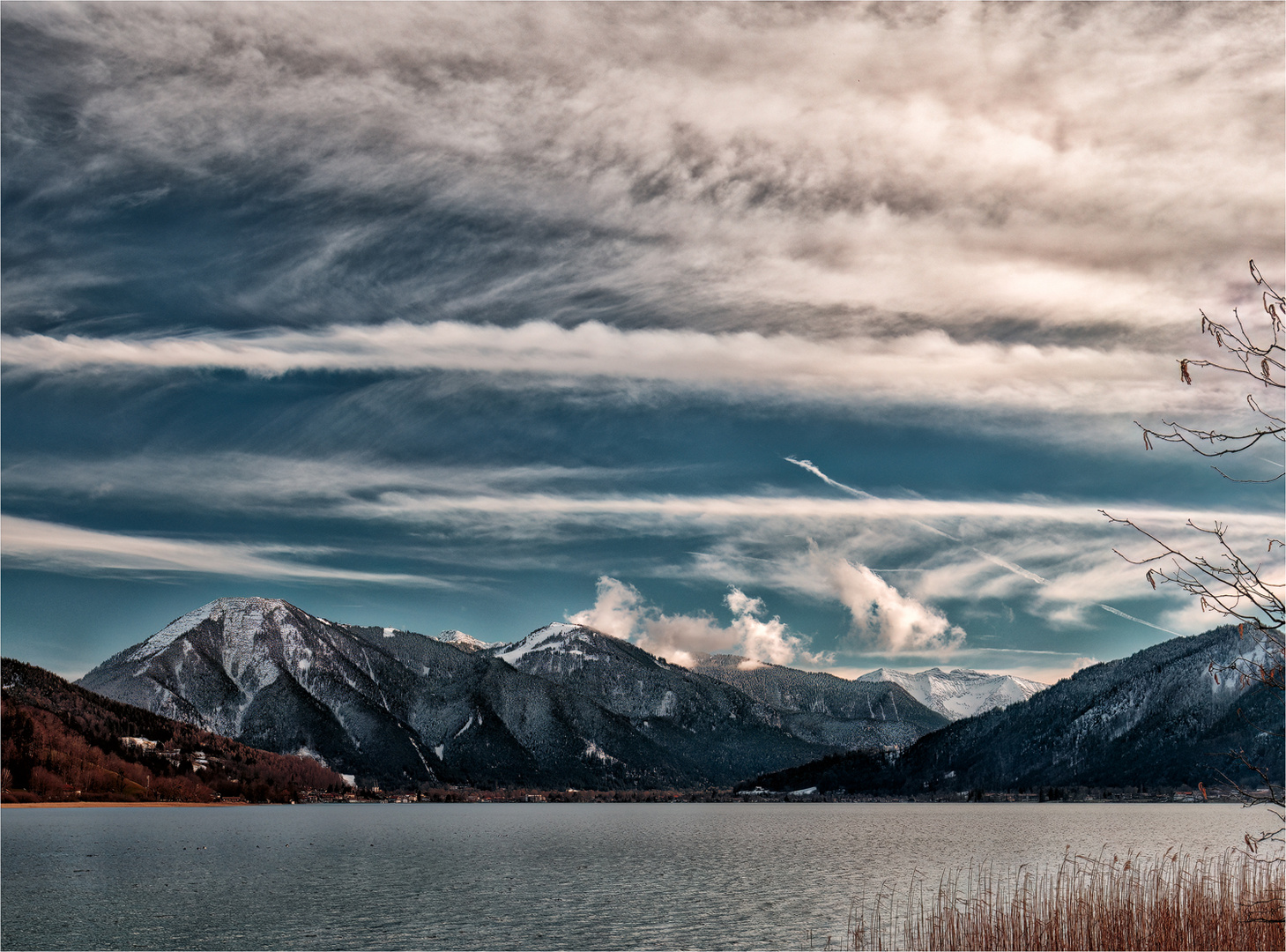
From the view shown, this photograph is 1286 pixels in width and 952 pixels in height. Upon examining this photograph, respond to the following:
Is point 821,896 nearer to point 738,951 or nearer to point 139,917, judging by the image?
point 738,951

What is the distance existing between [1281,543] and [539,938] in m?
45.4

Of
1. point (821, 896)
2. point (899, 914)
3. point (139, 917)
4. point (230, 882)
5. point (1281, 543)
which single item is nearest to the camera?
point (1281, 543)

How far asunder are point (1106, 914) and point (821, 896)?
30.0 metres

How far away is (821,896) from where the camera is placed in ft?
203

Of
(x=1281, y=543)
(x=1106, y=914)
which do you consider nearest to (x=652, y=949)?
(x=1106, y=914)

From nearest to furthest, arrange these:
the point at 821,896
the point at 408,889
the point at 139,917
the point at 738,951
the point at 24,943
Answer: the point at 738,951
the point at 24,943
the point at 139,917
the point at 821,896
the point at 408,889

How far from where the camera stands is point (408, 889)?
233 ft

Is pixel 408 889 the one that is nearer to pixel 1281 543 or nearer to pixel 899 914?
pixel 899 914

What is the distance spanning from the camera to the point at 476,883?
75.4 meters

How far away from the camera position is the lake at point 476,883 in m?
49.7

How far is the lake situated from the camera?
49.7m

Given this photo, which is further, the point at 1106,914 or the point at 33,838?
the point at 33,838

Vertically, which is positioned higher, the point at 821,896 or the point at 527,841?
the point at 821,896

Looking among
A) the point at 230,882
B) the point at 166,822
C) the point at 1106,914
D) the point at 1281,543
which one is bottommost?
the point at 166,822
